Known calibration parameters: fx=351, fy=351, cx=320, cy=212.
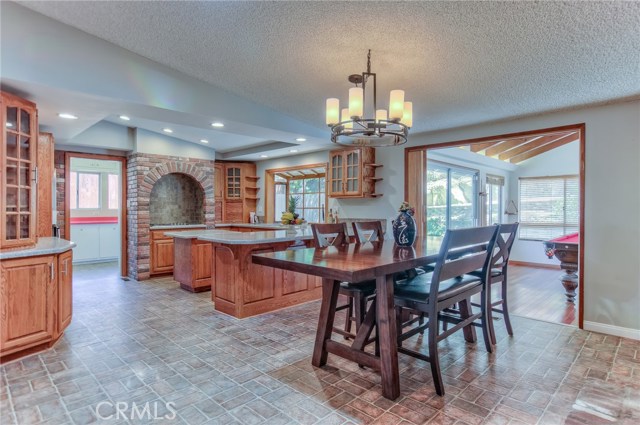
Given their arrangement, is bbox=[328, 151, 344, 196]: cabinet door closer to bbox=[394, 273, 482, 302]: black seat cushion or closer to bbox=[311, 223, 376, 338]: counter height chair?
bbox=[311, 223, 376, 338]: counter height chair

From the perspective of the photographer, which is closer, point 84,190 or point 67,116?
point 67,116

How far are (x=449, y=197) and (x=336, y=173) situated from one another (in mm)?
2319

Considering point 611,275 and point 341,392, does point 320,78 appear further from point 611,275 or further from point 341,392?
point 611,275

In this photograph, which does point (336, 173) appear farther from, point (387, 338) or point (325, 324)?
point (387, 338)

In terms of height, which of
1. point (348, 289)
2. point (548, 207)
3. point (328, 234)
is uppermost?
point (548, 207)

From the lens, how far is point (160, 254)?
5.96 metres

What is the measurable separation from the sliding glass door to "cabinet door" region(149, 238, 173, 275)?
14.6 ft

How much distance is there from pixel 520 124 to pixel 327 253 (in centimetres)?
295

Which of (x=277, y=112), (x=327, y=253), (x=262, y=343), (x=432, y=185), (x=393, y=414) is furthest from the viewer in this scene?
(x=432, y=185)

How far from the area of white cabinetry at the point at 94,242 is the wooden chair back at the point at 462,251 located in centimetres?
673

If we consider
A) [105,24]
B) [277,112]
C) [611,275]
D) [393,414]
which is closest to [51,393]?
[393,414]

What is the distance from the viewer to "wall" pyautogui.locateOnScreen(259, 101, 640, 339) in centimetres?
326

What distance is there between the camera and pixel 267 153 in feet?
21.5

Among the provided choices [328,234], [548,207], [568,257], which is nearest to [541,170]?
[548,207]
